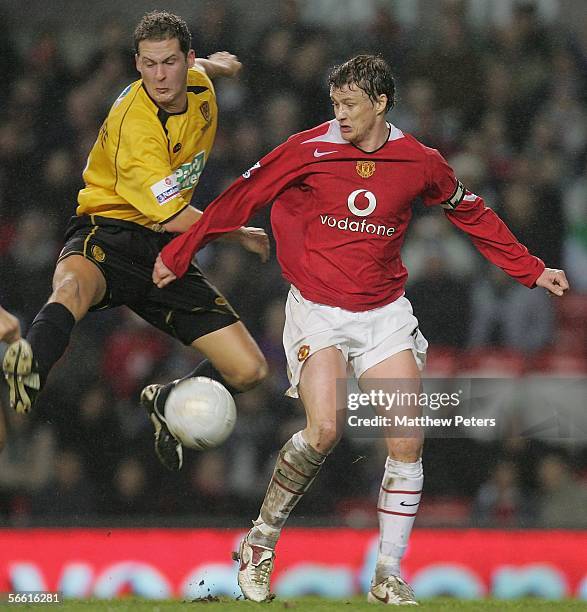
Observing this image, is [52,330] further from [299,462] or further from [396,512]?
[396,512]

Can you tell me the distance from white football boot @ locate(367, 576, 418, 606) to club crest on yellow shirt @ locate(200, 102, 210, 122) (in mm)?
1990

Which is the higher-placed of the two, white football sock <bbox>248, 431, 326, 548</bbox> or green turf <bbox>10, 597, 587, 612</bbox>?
white football sock <bbox>248, 431, 326, 548</bbox>

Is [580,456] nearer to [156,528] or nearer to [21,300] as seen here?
[156,528]

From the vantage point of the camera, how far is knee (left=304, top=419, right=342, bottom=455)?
14.5ft

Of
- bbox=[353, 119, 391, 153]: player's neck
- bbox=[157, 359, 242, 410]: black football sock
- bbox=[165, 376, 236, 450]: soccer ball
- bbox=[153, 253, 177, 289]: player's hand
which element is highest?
bbox=[353, 119, 391, 153]: player's neck

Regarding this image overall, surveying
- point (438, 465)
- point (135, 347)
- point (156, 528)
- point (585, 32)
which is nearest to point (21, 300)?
point (135, 347)

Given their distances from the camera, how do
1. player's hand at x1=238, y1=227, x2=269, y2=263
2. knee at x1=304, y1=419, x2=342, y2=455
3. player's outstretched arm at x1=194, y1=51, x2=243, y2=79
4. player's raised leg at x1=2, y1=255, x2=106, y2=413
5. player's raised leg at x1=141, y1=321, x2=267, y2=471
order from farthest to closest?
player's outstretched arm at x1=194, y1=51, x2=243, y2=79
player's raised leg at x1=141, y1=321, x2=267, y2=471
player's hand at x1=238, y1=227, x2=269, y2=263
knee at x1=304, y1=419, x2=342, y2=455
player's raised leg at x1=2, y1=255, x2=106, y2=413

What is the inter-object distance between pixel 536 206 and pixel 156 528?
2.79 metres

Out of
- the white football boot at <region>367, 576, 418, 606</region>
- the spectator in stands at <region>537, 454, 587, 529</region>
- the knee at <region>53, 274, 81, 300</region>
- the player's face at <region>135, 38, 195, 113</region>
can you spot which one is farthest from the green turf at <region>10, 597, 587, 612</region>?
the spectator in stands at <region>537, 454, 587, 529</region>

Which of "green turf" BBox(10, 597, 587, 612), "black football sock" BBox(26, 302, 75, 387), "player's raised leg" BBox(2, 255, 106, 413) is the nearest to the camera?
"green turf" BBox(10, 597, 587, 612)

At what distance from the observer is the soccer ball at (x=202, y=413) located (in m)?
4.80

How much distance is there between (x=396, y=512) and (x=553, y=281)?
1.08 metres

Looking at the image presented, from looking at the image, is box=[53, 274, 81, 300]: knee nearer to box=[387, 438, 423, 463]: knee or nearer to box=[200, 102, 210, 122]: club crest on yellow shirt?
box=[200, 102, 210, 122]: club crest on yellow shirt

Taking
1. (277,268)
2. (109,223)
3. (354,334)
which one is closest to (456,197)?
(354,334)
